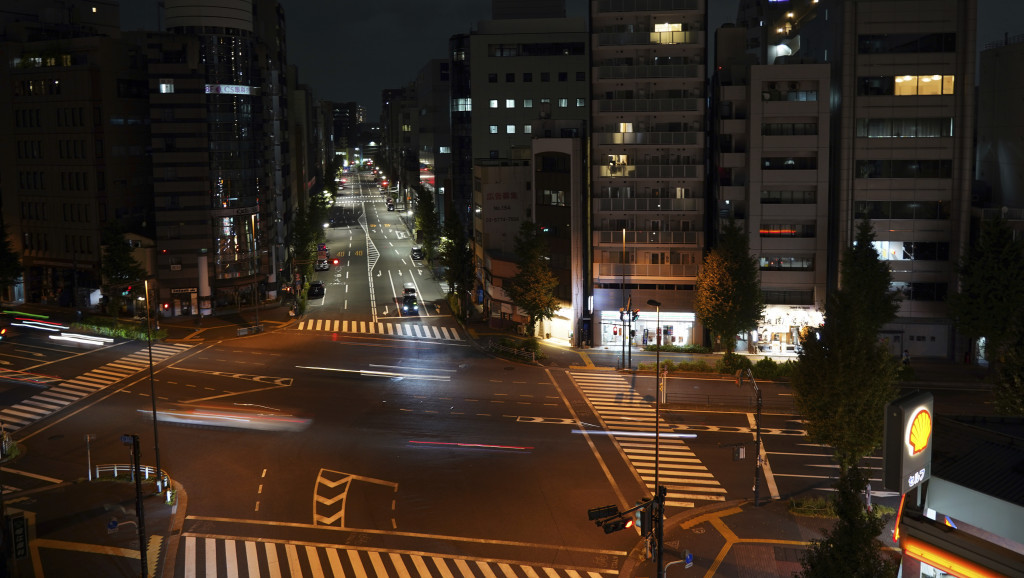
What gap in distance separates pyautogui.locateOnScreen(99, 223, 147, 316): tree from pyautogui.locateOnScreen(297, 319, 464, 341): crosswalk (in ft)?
48.7

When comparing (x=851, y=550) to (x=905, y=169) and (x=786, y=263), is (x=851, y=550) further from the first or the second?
(x=905, y=169)

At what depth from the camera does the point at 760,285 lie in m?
64.8

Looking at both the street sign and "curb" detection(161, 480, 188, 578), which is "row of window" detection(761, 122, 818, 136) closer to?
"curb" detection(161, 480, 188, 578)

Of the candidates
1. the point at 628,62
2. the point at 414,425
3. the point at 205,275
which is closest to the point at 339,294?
the point at 205,275

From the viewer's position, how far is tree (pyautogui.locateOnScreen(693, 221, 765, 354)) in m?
60.5

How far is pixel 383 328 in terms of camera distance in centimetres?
7631

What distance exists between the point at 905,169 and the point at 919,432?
1828 inches

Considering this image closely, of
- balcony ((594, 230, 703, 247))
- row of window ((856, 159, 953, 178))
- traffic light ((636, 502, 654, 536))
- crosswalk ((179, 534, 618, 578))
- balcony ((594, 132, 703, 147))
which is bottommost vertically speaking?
crosswalk ((179, 534, 618, 578))

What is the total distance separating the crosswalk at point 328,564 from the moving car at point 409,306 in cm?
4968

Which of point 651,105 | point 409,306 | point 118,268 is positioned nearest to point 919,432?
point 651,105

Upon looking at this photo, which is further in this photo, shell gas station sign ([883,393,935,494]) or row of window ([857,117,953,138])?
row of window ([857,117,953,138])

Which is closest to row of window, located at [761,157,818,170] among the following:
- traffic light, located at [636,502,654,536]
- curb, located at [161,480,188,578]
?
traffic light, located at [636,502,654,536]

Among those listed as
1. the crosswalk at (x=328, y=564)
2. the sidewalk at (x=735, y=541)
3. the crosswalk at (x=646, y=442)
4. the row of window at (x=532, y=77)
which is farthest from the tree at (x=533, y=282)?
the row of window at (x=532, y=77)

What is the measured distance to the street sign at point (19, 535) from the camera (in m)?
31.4
